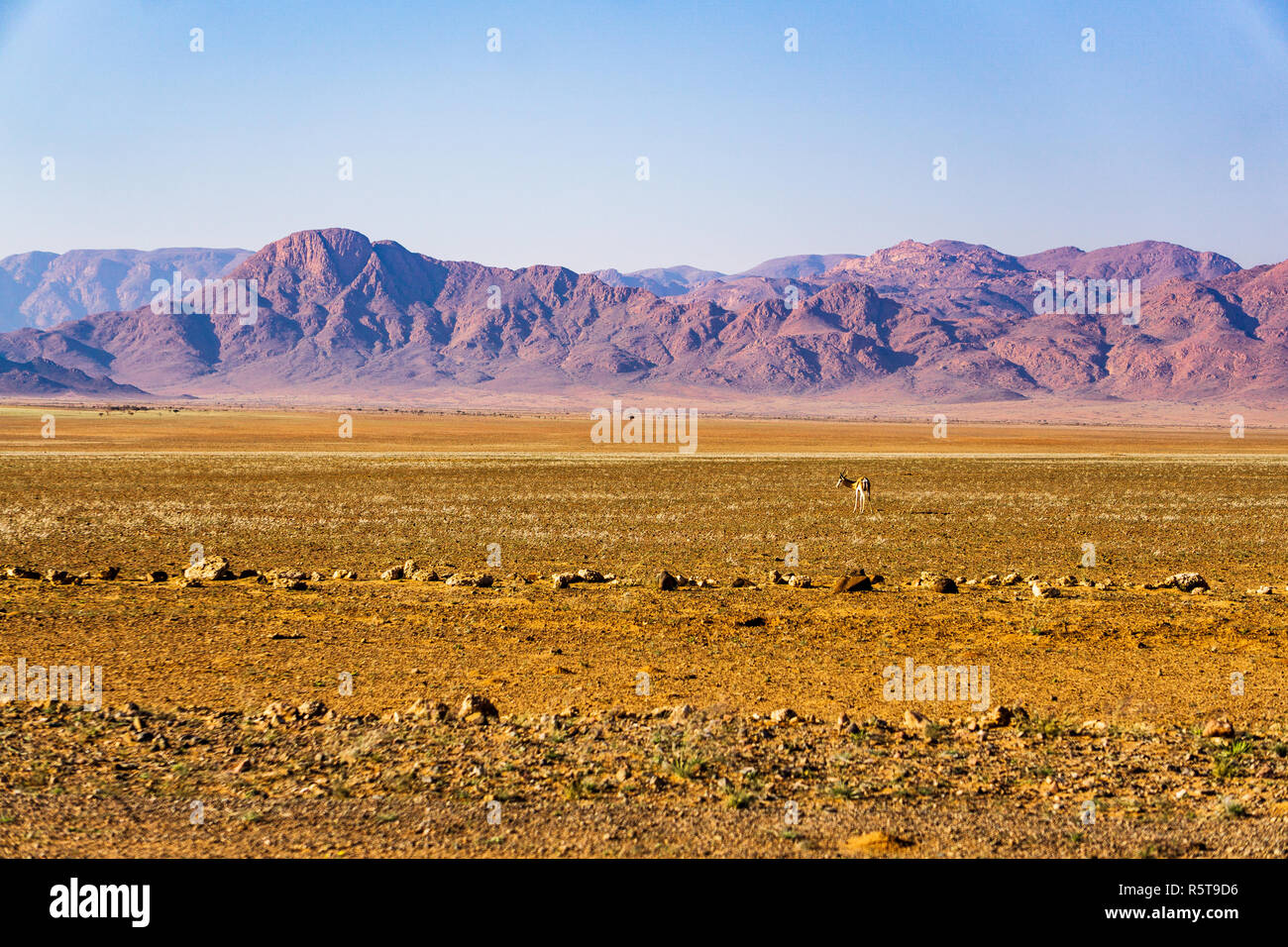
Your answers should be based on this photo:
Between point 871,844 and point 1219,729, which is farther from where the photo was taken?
point 1219,729

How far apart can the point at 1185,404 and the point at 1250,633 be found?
644 ft

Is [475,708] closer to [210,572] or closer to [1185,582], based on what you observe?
[210,572]

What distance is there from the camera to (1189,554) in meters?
21.8

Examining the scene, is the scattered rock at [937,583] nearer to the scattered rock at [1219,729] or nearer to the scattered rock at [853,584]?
the scattered rock at [853,584]

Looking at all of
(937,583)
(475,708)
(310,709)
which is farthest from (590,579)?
(310,709)

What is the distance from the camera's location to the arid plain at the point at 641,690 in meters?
6.95

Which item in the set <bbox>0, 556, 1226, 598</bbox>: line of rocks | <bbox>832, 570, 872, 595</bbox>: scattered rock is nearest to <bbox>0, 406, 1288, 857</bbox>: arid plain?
<bbox>0, 556, 1226, 598</bbox>: line of rocks

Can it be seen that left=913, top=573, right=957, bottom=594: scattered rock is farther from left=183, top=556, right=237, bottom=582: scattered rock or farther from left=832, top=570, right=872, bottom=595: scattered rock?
left=183, top=556, right=237, bottom=582: scattered rock

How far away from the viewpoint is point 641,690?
10617mm

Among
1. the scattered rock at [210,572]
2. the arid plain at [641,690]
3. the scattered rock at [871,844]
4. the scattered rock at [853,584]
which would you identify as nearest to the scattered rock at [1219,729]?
the arid plain at [641,690]

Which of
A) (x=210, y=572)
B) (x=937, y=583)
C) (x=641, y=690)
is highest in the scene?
(x=210, y=572)

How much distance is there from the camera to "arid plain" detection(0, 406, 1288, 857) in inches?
273

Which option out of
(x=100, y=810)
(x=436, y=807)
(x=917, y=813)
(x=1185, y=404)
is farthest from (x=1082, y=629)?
(x=1185, y=404)
